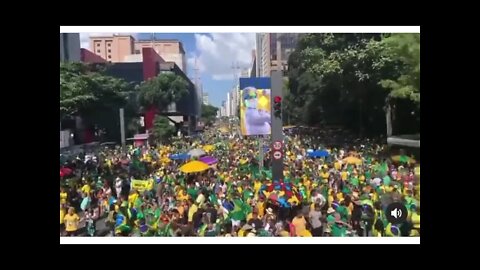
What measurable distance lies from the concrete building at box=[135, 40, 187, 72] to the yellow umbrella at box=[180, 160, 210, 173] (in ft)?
4.46

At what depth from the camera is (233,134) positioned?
31.4 ft

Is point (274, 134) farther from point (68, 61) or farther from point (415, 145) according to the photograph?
point (68, 61)

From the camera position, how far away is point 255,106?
9438 mm

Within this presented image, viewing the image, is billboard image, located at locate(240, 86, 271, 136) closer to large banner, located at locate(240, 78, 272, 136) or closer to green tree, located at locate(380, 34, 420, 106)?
large banner, located at locate(240, 78, 272, 136)

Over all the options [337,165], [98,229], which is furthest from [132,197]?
[337,165]

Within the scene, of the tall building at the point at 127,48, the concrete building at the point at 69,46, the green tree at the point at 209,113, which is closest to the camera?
the concrete building at the point at 69,46

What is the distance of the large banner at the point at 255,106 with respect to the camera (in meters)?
9.36

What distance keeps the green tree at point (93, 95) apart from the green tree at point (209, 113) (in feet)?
3.61

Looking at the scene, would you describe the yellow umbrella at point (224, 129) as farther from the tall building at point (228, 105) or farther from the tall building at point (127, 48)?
the tall building at point (127, 48)

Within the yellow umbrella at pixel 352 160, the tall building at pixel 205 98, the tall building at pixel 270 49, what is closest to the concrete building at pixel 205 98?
the tall building at pixel 205 98

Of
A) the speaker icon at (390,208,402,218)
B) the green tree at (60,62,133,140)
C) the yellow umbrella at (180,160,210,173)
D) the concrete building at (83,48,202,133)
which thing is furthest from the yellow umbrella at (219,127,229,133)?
the speaker icon at (390,208,402,218)

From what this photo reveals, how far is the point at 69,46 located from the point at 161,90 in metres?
1.43

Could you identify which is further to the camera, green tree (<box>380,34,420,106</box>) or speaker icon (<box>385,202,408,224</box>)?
speaker icon (<box>385,202,408,224</box>)

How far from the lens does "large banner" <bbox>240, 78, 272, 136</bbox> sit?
9359mm
